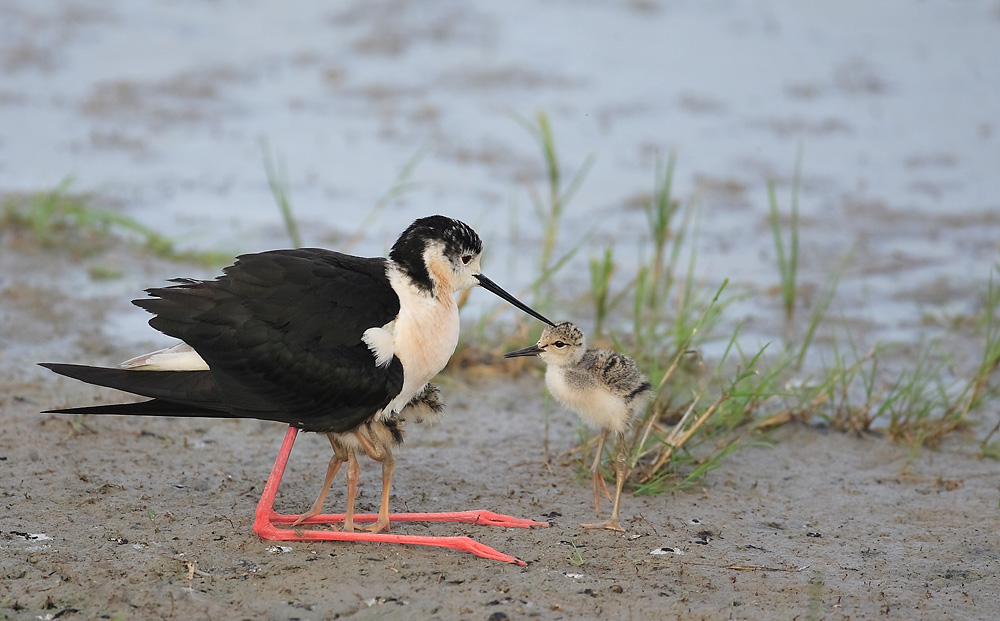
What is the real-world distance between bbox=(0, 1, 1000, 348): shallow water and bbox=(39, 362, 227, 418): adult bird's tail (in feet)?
8.22

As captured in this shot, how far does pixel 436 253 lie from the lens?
4.53 metres

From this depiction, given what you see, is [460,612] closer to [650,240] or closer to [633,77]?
[650,240]

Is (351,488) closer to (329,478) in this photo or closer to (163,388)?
(329,478)

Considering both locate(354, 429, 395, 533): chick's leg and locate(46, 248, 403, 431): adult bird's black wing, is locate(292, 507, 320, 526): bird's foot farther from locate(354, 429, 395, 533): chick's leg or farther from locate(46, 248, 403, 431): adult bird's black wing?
locate(46, 248, 403, 431): adult bird's black wing

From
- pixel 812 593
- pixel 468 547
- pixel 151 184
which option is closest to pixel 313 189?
pixel 151 184

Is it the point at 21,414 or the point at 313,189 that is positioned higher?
the point at 313,189

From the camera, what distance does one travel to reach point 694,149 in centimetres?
944

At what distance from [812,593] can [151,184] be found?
6167mm

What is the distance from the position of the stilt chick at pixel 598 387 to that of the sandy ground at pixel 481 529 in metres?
0.19

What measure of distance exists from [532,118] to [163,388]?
6.17m

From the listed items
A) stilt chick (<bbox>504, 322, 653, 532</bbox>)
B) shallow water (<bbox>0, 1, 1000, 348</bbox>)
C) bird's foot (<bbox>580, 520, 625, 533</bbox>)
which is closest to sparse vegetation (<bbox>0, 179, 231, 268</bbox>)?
shallow water (<bbox>0, 1, 1000, 348</bbox>)

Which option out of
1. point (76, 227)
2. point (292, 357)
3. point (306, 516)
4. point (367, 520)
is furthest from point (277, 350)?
point (76, 227)

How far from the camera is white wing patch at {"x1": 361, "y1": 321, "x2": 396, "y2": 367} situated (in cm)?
430

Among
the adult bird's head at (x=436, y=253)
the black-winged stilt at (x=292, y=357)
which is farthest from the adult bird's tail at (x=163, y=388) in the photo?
the adult bird's head at (x=436, y=253)
